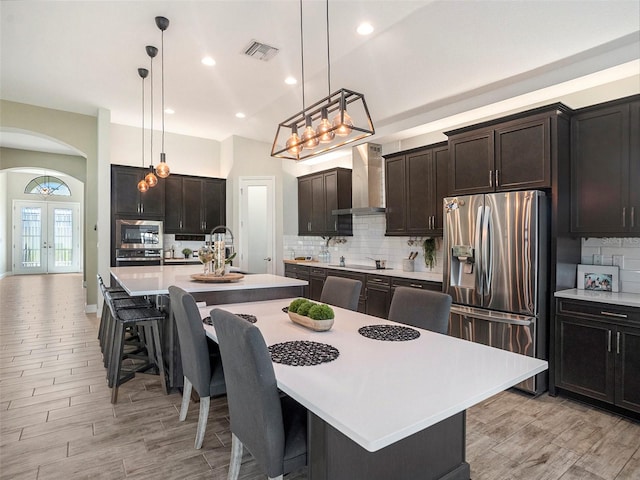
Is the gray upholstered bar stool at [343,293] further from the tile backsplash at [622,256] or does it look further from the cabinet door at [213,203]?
the cabinet door at [213,203]

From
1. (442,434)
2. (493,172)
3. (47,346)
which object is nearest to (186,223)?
(47,346)

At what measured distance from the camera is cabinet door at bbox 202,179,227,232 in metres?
7.05

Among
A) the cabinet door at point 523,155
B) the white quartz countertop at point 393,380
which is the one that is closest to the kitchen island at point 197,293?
the white quartz countertop at point 393,380

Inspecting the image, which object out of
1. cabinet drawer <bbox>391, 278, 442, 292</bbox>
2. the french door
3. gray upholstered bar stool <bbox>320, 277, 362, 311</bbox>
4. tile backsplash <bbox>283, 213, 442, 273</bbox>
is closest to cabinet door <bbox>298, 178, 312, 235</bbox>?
tile backsplash <bbox>283, 213, 442, 273</bbox>

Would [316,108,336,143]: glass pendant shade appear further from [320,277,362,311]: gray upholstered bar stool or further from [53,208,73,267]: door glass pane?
[53,208,73,267]: door glass pane

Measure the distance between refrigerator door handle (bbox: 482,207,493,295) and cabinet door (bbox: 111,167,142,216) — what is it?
5414 mm

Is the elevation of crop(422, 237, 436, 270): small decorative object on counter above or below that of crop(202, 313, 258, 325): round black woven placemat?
above

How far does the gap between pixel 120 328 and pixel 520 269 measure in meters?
3.38

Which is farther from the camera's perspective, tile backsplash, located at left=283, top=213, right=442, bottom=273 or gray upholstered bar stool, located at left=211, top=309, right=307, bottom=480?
tile backsplash, located at left=283, top=213, right=442, bottom=273

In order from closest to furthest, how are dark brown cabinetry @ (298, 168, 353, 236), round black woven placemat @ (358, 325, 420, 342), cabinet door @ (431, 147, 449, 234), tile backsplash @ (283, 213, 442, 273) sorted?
round black woven placemat @ (358, 325, 420, 342) < cabinet door @ (431, 147, 449, 234) < tile backsplash @ (283, 213, 442, 273) < dark brown cabinetry @ (298, 168, 353, 236)

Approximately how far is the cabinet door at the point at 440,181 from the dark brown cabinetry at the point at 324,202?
1.93 meters

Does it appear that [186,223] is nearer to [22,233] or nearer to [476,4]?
[476,4]

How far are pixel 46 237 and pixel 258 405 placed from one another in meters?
14.3

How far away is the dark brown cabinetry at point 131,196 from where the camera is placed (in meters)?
6.13
